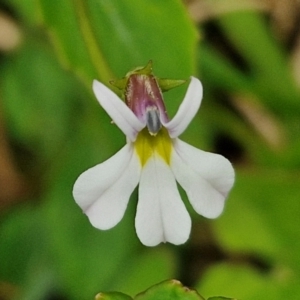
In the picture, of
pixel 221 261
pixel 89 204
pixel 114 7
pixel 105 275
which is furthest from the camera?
pixel 221 261

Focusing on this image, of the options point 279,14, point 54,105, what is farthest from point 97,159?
point 279,14

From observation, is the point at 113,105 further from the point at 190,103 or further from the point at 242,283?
the point at 242,283

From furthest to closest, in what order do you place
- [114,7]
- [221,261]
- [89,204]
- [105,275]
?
[221,261], [105,275], [114,7], [89,204]

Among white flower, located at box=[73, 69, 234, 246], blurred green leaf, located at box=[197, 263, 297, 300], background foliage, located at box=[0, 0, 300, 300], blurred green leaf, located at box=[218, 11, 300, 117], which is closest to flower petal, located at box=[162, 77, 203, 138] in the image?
white flower, located at box=[73, 69, 234, 246]

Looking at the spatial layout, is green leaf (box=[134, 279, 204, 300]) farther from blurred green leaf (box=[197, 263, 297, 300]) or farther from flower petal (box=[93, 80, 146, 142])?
blurred green leaf (box=[197, 263, 297, 300])

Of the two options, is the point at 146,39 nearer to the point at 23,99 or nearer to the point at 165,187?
the point at 165,187
